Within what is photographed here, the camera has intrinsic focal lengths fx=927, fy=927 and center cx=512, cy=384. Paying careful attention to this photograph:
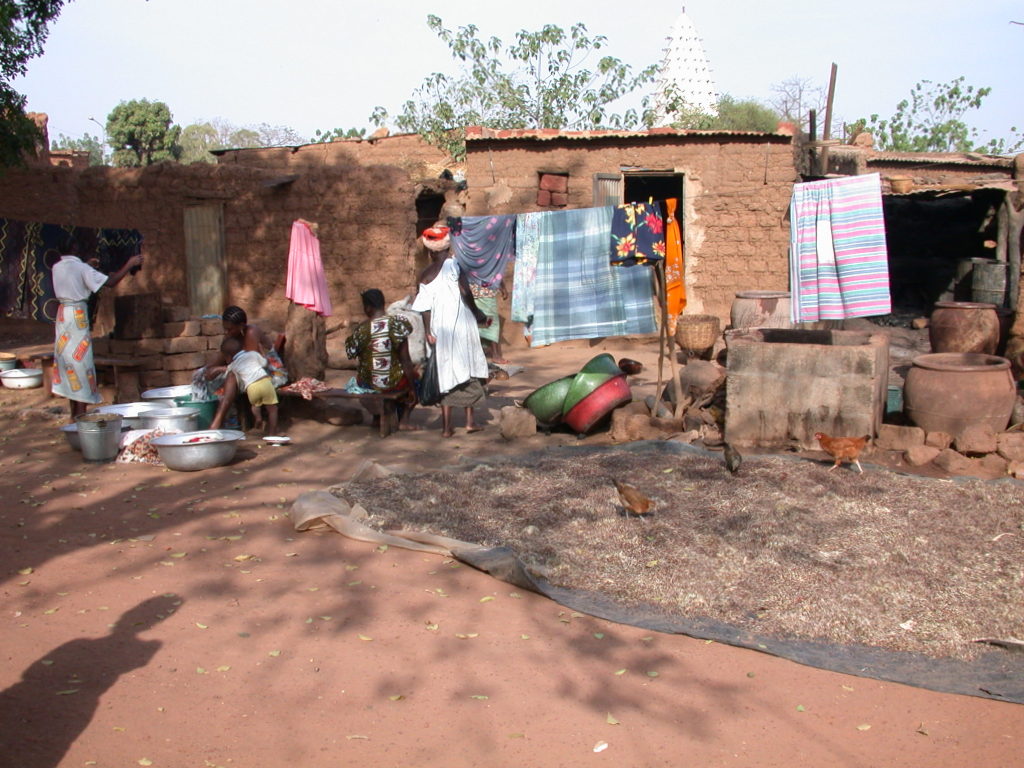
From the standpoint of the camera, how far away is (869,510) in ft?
17.1

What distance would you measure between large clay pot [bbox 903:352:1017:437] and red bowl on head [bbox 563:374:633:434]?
7.15 ft

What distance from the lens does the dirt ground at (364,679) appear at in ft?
10.0

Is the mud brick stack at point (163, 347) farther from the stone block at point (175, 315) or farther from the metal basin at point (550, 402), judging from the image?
the metal basin at point (550, 402)

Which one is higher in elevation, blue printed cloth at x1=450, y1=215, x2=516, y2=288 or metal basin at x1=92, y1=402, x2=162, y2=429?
blue printed cloth at x1=450, y1=215, x2=516, y2=288

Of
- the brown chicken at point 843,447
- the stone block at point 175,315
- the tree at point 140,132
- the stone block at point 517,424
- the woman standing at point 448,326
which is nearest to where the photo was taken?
the brown chicken at point 843,447

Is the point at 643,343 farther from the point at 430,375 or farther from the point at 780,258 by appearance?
the point at 430,375

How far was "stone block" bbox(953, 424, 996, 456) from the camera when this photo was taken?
20.6ft

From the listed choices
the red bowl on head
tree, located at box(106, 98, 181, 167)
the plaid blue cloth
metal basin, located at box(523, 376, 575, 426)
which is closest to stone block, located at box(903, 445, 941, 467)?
the red bowl on head

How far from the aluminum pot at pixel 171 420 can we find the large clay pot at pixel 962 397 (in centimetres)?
547

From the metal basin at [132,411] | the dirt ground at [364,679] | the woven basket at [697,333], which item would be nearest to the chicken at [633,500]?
the dirt ground at [364,679]

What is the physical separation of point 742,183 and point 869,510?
8.30 metres

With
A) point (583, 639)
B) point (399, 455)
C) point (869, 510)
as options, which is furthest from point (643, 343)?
point (583, 639)

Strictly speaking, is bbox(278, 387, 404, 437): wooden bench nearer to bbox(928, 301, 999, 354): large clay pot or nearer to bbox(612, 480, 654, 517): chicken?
bbox(612, 480, 654, 517): chicken

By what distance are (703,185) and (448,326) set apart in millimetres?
6654
